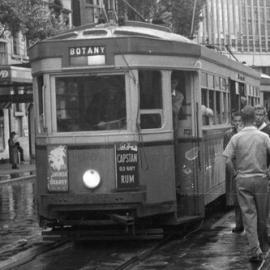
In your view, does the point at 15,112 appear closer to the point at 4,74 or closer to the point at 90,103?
the point at 4,74

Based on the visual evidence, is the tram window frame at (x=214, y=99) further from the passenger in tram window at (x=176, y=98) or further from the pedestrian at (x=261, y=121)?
the pedestrian at (x=261, y=121)

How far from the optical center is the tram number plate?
10180 millimetres

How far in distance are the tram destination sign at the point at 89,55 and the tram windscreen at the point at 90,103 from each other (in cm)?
20

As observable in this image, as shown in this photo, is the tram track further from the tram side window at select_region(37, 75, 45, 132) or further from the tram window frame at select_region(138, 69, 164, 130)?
the tram side window at select_region(37, 75, 45, 132)

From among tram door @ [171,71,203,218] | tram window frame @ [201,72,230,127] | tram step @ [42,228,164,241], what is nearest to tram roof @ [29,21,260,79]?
tram door @ [171,71,203,218]

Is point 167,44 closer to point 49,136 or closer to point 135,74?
point 135,74

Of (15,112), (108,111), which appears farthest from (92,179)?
(15,112)

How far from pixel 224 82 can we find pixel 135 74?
11.9 ft

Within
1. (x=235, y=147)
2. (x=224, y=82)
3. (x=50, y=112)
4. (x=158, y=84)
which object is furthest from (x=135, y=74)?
(x=224, y=82)

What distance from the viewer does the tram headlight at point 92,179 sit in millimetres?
10188

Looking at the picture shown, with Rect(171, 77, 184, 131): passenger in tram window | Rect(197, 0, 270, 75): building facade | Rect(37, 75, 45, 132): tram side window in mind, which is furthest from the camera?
Rect(197, 0, 270, 75): building facade

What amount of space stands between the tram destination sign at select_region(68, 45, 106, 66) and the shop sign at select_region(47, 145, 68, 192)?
1136 mm

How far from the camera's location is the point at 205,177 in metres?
11.7

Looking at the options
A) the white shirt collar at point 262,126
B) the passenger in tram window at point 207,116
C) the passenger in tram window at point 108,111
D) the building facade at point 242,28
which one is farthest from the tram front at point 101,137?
the building facade at point 242,28
